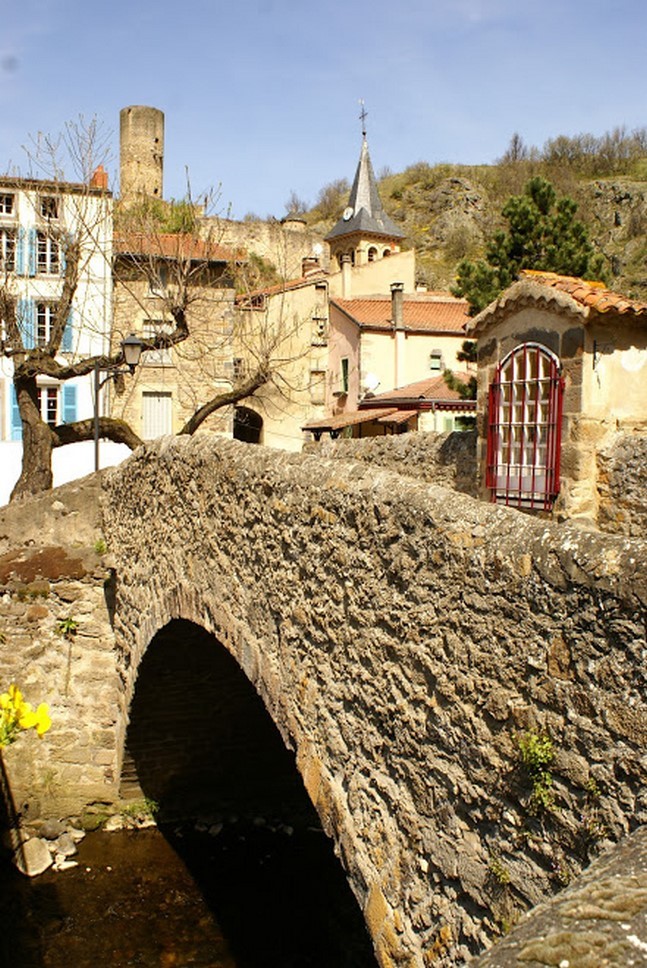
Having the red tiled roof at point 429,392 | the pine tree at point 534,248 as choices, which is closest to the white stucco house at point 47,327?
the red tiled roof at point 429,392

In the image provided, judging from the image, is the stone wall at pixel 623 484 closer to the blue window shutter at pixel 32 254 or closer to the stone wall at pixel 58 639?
the stone wall at pixel 58 639

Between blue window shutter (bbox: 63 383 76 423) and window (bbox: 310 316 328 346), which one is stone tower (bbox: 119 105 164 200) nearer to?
window (bbox: 310 316 328 346)

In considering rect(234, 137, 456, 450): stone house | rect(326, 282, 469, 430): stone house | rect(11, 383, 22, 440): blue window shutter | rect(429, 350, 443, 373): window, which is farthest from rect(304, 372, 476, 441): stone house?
rect(11, 383, 22, 440): blue window shutter

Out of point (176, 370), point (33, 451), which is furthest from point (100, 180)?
point (33, 451)

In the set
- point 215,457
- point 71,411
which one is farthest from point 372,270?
point 215,457

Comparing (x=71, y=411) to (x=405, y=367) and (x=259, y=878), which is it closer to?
(x=405, y=367)

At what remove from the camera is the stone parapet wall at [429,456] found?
26.8ft

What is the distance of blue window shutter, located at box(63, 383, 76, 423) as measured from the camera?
2111 cm

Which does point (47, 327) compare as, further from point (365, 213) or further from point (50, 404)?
point (365, 213)

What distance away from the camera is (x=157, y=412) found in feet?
76.9

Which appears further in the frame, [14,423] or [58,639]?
[14,423]

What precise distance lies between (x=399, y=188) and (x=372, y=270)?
2405 cm

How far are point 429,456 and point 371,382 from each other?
61.2 feet

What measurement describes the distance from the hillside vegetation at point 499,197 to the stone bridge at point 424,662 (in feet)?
131
